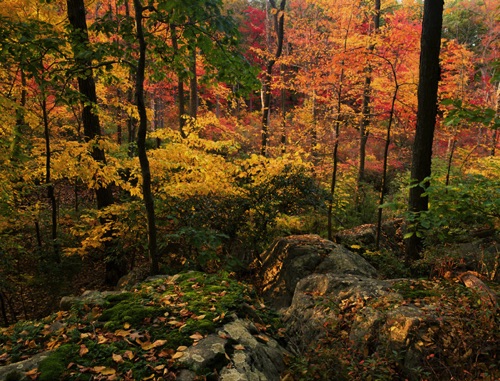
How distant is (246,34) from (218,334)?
35.9 m

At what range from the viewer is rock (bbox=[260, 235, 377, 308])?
21.6ft

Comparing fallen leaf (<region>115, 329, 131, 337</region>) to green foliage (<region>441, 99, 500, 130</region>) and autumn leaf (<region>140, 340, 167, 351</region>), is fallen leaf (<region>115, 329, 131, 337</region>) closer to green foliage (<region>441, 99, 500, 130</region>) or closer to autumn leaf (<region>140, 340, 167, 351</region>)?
autumn leaf (<region>140, 340, 167, 351</region>)

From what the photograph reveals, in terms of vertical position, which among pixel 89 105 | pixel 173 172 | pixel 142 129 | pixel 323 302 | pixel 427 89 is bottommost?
pixel 323 302

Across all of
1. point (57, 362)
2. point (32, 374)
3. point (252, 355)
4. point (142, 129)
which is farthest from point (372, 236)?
point (32, 374)

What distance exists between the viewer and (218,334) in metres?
2.85

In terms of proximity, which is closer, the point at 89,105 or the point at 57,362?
the point at 57,362

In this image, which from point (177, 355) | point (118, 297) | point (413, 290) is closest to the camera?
point (177, 355)

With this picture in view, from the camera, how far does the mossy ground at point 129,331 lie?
7.82 feet

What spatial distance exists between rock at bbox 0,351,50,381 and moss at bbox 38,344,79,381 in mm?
73

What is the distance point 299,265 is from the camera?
6.80m

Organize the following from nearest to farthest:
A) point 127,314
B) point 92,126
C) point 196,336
Result: point 196,336 < point 127,314 < point 92,126

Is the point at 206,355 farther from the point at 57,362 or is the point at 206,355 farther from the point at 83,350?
the point at 57,362

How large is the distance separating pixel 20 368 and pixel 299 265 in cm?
521

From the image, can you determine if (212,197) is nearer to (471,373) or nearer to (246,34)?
(471,373)
